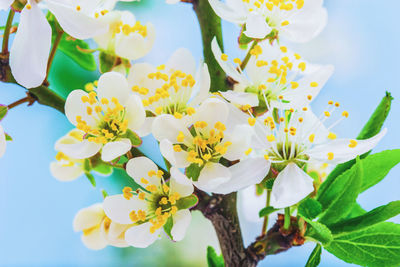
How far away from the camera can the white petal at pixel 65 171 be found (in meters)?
0.65

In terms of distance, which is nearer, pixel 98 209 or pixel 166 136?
pixel 166 136

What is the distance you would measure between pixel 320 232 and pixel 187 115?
16 centimetres

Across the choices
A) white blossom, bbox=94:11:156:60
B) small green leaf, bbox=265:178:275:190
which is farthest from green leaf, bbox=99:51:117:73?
small green leaf, bbox=265:178:275:190

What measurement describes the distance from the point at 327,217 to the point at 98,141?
237mm

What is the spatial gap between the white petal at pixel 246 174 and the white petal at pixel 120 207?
0.30 feet

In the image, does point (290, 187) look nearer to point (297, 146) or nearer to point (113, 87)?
point (297, 146)

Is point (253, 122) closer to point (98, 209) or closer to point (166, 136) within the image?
point (166, 136)

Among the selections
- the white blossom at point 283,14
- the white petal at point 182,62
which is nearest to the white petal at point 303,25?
the white blossom at point 283,14

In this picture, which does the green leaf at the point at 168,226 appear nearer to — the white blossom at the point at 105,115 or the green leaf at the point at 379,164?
the white blossom at the point at 105,115

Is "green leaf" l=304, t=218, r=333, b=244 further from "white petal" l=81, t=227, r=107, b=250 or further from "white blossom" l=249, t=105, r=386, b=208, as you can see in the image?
"white petal" l=81, t=227, r=107, b=250

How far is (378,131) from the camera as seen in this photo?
55 centimetres

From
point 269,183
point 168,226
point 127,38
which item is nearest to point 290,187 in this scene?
point 269,183

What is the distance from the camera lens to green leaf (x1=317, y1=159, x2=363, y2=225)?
0.50 m

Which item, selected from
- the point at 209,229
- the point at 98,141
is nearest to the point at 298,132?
the point at 98,141
